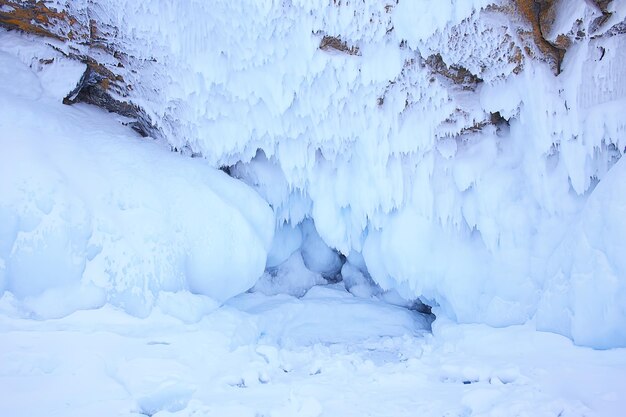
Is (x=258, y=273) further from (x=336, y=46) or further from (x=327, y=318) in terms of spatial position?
(x=336, y=46)

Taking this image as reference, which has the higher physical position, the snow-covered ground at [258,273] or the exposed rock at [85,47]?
the exposed rock at [85,47]

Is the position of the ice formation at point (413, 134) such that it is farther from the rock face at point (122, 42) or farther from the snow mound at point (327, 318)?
the snow mound at point (327, 318)

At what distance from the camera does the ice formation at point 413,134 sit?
5316 mm

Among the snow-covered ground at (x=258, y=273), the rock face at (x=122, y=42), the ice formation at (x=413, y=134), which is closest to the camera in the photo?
the snow-covered ground at (x=258, y=273)

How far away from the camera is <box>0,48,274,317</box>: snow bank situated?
16.8 feet

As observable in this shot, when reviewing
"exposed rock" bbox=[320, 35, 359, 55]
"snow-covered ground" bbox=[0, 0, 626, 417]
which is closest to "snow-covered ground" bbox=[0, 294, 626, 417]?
"snow-covered ground" bbox=[0, 0, 626, 417]

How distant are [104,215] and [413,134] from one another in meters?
4.46

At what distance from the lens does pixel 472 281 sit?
683cm

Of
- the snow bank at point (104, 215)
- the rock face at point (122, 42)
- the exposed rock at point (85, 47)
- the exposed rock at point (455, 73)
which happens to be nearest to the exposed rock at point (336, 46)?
the rock face at point (122, 42)

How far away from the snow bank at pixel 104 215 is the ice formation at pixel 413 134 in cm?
7

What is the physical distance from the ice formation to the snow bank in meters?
0.07

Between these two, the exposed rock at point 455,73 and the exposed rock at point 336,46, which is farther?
the exposed rock at point 455,73

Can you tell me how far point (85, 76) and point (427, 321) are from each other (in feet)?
23.0

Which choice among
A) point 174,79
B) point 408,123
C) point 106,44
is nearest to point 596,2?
point 408,123
